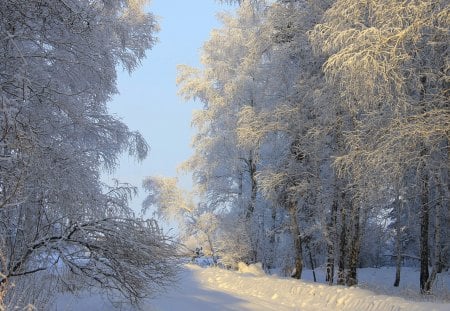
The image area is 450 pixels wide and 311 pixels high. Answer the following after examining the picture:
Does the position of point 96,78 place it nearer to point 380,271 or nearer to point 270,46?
point 270,46

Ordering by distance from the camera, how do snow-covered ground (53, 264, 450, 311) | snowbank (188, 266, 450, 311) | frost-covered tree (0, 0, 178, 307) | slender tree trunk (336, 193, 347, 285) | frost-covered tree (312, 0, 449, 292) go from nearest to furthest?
frost-covered tree (0, 0, 178, 307)
snow-covered ground (53, 264, 450, 311)
frost-covered tree (312, 0, 449, 292)
snowbank (188, 266, 450, 311)
slender tree trunk (336, 193, 347, 285)

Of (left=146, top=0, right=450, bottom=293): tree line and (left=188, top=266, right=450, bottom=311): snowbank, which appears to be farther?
(left=146, top=0, right=450, bottom=293): tree line

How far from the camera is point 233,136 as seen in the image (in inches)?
797

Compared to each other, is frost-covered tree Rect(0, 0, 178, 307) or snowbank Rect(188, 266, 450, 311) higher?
frost-covered tree Rect(0, 0, 178, 307)

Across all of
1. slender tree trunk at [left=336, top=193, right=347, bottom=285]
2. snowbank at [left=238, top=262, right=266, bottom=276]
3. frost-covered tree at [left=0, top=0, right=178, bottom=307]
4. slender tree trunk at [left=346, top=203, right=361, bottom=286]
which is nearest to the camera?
frost-covered tree at [left=0, top=0, right=178, bottom=307]

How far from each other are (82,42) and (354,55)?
458 cm

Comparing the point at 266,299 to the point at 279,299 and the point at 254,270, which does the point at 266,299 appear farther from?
the point at 254,270

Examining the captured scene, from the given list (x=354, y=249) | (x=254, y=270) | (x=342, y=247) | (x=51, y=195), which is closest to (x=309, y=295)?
(x=354, y=249)

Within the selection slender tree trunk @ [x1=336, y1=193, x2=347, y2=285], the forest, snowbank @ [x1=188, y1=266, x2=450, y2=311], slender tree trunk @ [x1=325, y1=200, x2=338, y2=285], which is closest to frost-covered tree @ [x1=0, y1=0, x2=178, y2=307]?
the forest

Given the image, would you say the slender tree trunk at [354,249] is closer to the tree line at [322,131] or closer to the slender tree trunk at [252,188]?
the tree line at [322,131]

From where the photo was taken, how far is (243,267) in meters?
19.1

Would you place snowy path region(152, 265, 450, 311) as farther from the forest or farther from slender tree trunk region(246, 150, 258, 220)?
slender tree trunk region(246, 150, 258, 220)

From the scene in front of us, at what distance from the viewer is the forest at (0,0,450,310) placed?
5379mm

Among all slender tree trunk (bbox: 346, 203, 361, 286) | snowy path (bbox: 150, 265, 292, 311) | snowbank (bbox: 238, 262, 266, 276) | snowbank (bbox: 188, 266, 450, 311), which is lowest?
snowy path (bbox: 150, 265, 292, 311)
